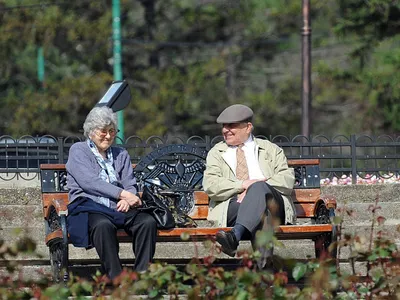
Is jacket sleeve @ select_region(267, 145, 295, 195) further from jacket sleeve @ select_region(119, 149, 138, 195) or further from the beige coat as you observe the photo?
jacket sleeve @ select_region(119, 149, 138, 195)

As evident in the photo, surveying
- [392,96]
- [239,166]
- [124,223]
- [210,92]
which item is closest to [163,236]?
[124,223]

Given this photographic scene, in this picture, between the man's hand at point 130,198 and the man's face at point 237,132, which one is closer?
the man's hand at point 130,198

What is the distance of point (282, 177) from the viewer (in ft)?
24.6

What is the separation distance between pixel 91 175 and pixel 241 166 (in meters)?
1.06

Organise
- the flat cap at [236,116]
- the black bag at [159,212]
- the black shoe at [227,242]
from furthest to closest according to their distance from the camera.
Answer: the flat cap at [236,116] < the black bag at [159,212] < the black shoe at [227,242]

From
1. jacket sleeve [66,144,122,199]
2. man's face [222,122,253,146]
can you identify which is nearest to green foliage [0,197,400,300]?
jacket sleeve [66,144,122,199]

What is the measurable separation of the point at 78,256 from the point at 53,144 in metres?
1.99

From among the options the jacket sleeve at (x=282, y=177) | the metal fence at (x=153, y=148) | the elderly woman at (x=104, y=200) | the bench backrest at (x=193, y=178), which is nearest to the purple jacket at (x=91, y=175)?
the elderly woman at (x=104, y=200)

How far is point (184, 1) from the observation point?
34281 millimetres

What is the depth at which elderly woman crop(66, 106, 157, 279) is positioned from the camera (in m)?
6.75

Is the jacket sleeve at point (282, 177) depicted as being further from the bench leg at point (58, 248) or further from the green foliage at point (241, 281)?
the green foliage at point (241, 281)

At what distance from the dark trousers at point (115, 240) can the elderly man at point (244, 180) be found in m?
0.52

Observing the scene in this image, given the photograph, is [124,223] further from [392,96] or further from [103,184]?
[392,96]

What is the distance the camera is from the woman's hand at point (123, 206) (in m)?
7.02
